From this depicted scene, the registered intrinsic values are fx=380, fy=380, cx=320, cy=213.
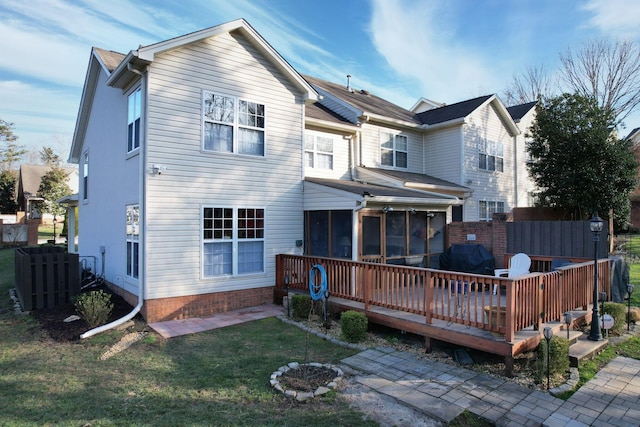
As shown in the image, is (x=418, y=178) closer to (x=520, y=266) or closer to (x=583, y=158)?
(x=520, y=266)

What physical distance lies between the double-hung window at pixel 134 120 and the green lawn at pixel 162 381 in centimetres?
442

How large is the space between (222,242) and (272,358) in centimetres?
391

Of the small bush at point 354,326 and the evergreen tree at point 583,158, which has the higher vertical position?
the evergreen tree at point 583,158

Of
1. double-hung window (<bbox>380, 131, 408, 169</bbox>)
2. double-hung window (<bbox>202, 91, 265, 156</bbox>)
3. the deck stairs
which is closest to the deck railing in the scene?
the deck stairs

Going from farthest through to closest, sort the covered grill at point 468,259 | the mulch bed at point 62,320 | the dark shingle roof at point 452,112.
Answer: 1. the dark shingle roof at point 452,112
2. the covered grill at point 468,259
3. the mulch bed at point 62,320

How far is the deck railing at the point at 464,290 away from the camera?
5.73 metres

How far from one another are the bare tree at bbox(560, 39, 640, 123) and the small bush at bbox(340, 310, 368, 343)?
1015 inches

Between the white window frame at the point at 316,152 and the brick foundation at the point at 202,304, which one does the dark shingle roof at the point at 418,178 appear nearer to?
the white window frame at the point at 316,152

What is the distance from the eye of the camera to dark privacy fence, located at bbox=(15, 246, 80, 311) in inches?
350

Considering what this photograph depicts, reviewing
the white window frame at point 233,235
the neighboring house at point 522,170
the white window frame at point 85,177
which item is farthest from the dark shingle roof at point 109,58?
the neighboring house at point 522,170

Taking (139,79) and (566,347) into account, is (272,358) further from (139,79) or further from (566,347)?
(139,79)

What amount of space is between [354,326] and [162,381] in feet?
10.6

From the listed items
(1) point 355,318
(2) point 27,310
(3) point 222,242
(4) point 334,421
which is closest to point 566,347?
(1) point 355,318

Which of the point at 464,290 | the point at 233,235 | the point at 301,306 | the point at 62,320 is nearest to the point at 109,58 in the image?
the point at 233,235
